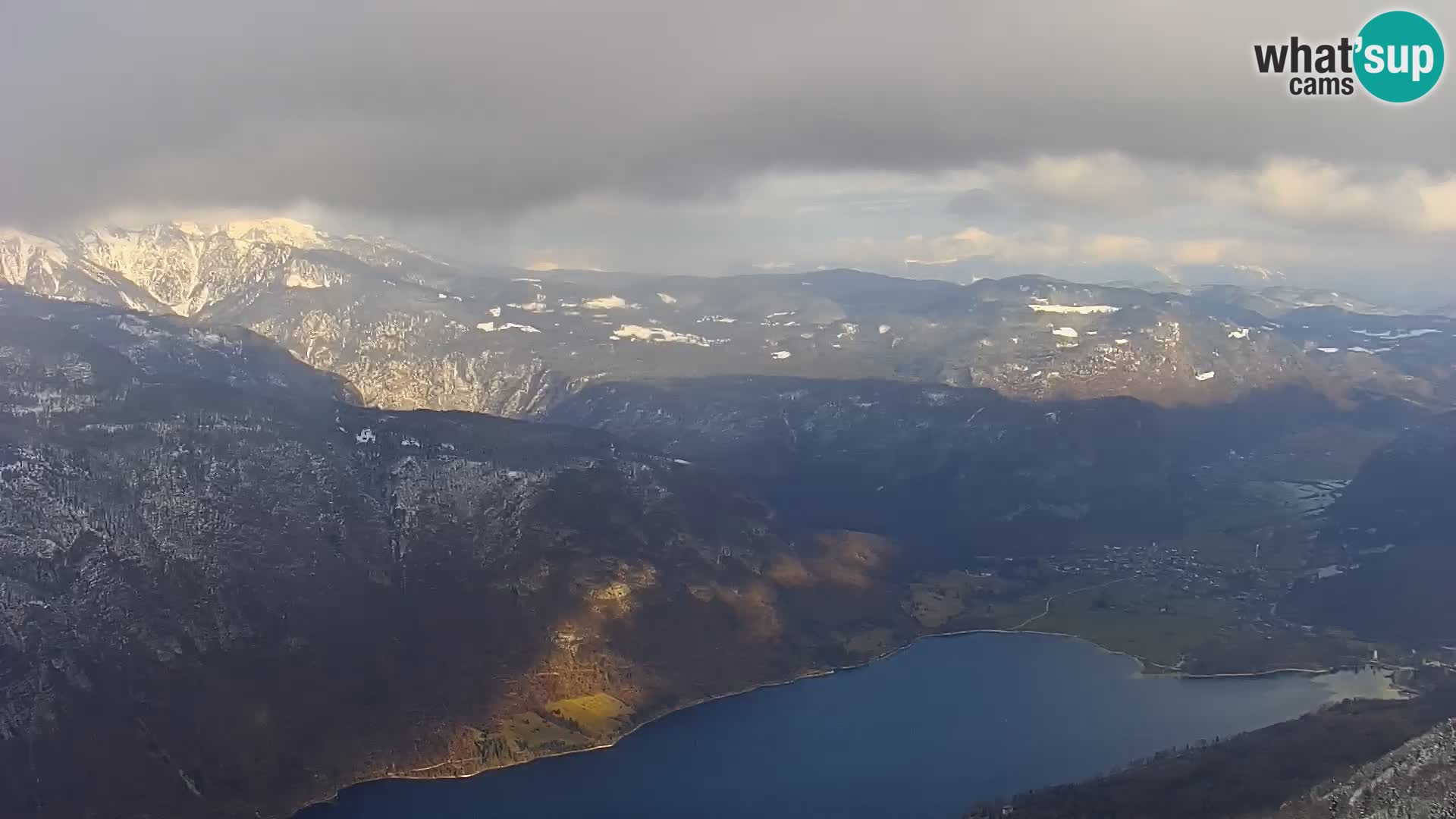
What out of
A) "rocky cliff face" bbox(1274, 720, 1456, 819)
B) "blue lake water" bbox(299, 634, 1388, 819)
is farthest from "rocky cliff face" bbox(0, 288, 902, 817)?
"rocky cliff face" bbox(1274, 720, 1456, 819)

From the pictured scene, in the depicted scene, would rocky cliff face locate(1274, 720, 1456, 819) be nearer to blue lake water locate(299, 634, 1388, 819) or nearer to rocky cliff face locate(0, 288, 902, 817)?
blue lake water locate(299, 634, 1388, 819)

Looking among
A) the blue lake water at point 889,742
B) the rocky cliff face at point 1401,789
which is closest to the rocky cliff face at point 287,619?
the blue lake water at point 889,742

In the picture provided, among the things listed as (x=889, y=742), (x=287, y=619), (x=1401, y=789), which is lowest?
(x=889, y=742)

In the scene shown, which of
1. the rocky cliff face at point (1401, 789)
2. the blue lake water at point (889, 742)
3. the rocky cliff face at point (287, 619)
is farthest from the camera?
the rocky cliff face at point (287, 619)

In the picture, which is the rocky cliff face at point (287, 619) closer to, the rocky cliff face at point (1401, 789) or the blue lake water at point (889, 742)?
the blue lake water at point (889, 742)

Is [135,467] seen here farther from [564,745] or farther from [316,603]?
[564,745]

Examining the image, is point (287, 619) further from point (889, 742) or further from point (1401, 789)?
point (1401, 789)

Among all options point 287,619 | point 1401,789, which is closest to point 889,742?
point 1401,789
